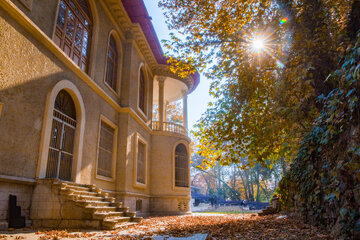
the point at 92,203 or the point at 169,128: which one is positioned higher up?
the point at 169,128

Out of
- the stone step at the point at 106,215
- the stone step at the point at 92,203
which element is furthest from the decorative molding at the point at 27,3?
the stone step at the point at 106,215

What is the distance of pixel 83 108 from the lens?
919 centimetres

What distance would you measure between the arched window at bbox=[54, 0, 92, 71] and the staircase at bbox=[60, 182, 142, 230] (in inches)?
182

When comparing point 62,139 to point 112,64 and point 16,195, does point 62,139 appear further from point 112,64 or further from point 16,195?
point 112,64

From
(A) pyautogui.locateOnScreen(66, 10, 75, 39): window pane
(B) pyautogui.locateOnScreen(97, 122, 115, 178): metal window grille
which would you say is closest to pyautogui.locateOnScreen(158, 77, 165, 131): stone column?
(B) pyautogui.locateOnScreen(97, 122, 115, 178): metal window grille

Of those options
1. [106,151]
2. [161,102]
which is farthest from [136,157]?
[161,102]

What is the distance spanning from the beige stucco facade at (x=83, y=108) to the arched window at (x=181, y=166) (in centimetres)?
62

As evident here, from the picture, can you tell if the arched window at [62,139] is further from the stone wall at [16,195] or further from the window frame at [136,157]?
the window frame at [136,157]

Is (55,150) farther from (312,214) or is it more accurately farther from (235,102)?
(312,214)

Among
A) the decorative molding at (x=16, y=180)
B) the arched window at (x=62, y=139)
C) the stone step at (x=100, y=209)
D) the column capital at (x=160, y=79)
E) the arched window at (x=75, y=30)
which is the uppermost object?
the column capital at (x=160, y=79)

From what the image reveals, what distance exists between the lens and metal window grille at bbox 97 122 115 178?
10641 millimetres

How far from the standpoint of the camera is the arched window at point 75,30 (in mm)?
8575

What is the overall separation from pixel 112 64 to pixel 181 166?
8.52 meters

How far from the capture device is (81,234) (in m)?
5.68
